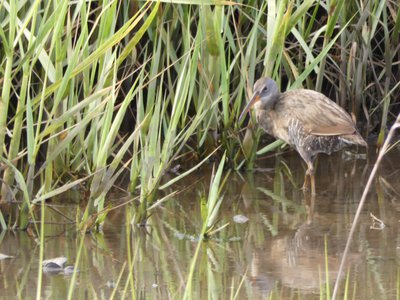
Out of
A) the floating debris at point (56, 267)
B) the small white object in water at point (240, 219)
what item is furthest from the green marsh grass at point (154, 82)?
the floating debris at point (56, 267)

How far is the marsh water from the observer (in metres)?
4.23

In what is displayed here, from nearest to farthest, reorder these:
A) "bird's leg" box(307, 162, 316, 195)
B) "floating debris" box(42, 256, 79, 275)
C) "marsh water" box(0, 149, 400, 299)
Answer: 1. "marsh water" box(0, 149, 400, 299)
2. "floating debris" box(42, 256, 79, 275)
3. "bird's leg" box(307, 162, 316, 195)

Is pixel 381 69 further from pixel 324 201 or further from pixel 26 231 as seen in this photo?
pixel 26 231

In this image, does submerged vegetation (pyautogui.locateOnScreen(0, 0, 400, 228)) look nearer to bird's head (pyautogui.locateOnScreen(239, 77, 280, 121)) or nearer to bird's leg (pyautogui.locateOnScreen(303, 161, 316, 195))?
bird's head (pyautogui.locateOnScreen(239, 77, 280, 121))

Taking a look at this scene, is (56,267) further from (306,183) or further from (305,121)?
(305,121)

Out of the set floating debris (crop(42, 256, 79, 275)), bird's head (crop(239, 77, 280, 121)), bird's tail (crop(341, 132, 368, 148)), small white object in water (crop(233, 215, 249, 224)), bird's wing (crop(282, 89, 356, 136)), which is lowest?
small white object in water (crop(233, 215, 249, 224))

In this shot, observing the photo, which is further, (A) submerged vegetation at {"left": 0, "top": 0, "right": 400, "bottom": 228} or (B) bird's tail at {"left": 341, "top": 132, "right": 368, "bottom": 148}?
(B) bird's tail at {"left": 341, "top": 132, "right": 368, "bottom": 148}

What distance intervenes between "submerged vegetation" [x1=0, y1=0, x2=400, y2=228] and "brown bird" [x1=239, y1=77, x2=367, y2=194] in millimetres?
123

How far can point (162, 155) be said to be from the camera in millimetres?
4977

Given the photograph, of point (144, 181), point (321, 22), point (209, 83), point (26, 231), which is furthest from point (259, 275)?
point (321, 22)

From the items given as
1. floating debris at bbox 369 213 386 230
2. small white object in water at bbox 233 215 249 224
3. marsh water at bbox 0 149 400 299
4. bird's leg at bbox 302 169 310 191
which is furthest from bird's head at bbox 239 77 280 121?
floating debris at bbox 369 213 386 230

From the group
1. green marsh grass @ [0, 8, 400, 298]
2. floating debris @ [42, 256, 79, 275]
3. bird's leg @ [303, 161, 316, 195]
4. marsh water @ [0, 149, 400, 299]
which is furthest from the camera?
bird's leg @ [303, 161, 316, 195]

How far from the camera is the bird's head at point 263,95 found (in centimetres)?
623

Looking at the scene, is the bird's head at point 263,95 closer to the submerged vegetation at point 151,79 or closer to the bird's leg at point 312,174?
the submerged vegetation at point 151,79
